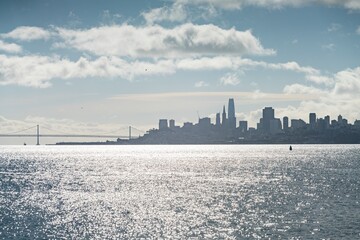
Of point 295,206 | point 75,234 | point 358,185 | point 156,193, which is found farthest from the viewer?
point 358,185

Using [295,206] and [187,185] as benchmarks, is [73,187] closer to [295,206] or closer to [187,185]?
[187,185]

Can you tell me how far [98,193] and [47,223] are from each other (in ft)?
142

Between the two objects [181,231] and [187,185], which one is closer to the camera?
[181,231]

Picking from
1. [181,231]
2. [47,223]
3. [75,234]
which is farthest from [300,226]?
Result: [47,223]

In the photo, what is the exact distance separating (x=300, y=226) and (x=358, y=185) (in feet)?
219

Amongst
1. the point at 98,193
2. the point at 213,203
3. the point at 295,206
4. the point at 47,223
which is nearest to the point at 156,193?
the point at 98,193

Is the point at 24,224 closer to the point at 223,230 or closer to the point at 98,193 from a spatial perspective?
the point at 223,230

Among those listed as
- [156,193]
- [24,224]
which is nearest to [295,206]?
[156,193]

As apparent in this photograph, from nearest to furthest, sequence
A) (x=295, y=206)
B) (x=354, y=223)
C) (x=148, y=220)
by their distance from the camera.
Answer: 1. (x=354, y=223)
2. (x=148, y=220)
3. (x=295, y=206)

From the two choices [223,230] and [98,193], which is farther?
[98,193]

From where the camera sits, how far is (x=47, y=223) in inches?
3066

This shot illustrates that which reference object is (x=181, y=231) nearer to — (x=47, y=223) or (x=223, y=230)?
(x=223, y=230)

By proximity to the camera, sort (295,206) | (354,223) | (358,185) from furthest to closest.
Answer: (358,185), (295,206), (354,223)

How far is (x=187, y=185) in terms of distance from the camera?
140 meters
